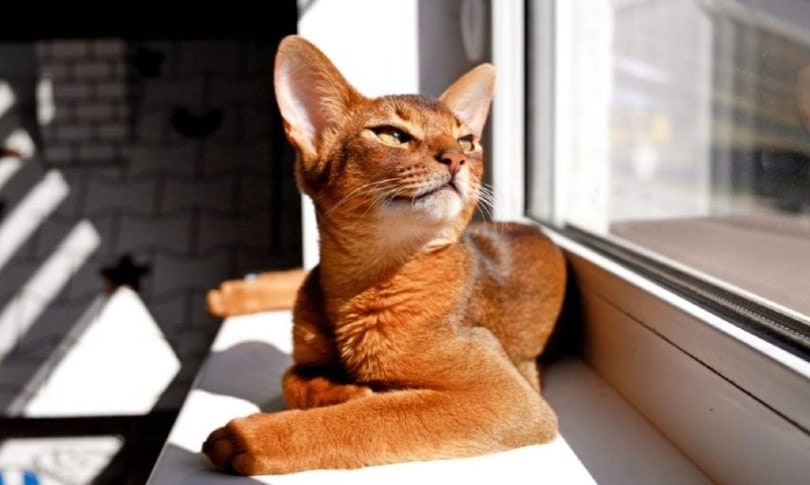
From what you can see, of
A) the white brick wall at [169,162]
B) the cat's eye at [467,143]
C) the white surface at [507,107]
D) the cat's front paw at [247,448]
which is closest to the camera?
the cat's front paw at [247,448]

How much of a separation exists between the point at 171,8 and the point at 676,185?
A: 163 cm

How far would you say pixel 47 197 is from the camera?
2.35m

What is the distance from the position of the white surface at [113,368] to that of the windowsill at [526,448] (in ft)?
3.19

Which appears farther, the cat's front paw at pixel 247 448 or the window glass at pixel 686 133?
the window glass at pixel 686 133

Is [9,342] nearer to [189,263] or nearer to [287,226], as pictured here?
[189,263]

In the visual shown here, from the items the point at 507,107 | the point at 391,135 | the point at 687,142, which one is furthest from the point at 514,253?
the point at 687,142

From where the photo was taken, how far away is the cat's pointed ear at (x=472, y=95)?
1.07 metres

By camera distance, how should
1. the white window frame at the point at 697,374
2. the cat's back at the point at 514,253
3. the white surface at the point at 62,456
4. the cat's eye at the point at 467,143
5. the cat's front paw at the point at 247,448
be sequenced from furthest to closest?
the white surface at the point at 62,456 < the cat's back at the point at 514,253 < the cat's eye at the point at 467,143 < the cat's front paw at the point at 247,448 < the white window frame at the point at 697,374

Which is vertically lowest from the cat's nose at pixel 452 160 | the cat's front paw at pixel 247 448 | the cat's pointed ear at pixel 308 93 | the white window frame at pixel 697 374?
the cat's front paw at pixel 247 448

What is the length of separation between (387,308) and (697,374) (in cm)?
36

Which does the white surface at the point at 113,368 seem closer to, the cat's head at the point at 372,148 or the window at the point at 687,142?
the window at the point at 687,142

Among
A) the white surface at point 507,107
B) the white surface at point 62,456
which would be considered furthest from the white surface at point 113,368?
the white surface at point 507,107

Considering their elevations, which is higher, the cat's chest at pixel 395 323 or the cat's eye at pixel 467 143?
the cat's eye at pixel 467 143

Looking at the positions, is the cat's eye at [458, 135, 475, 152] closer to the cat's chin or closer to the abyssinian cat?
the abyssinian cat
